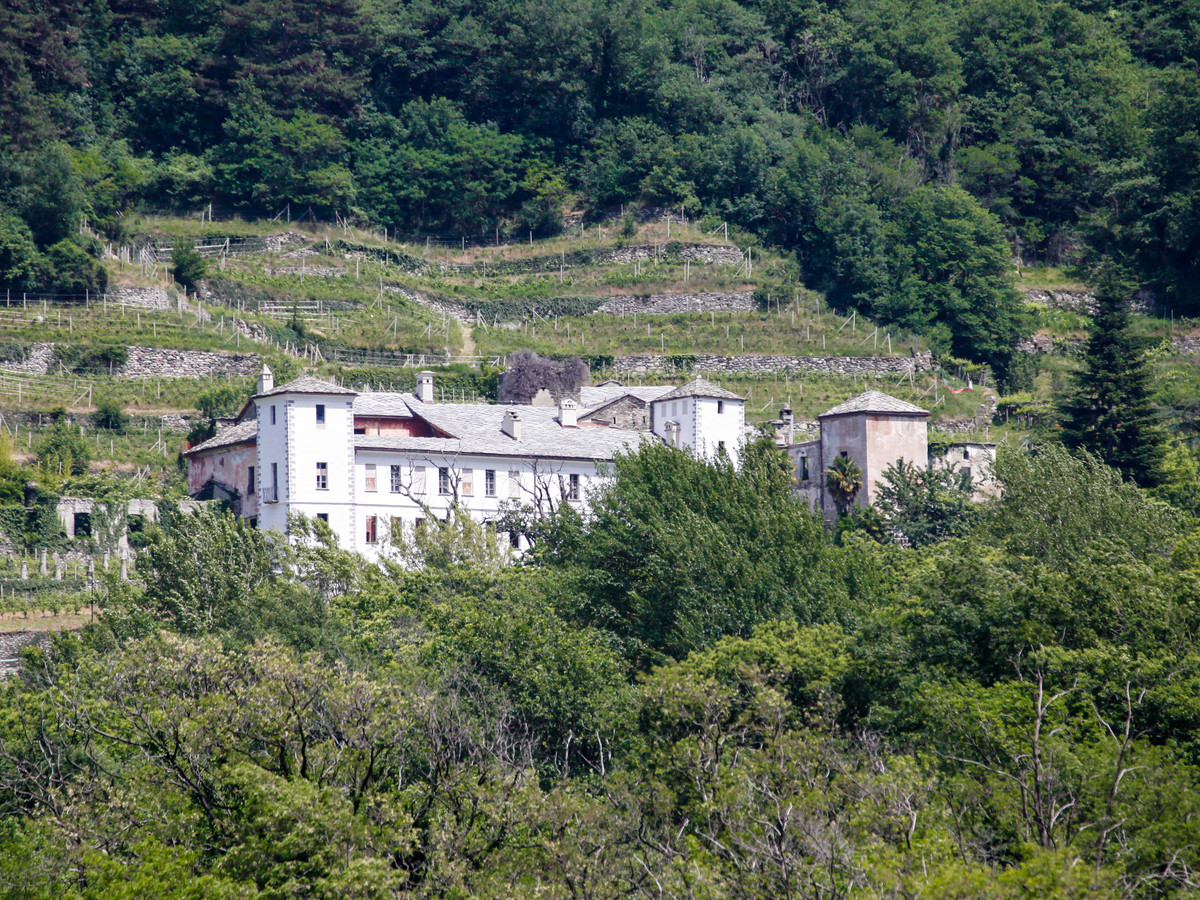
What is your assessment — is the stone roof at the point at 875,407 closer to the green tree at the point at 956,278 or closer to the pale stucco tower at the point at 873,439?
the pale stucco tower at the point at 873,439

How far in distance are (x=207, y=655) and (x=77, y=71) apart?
81.7 meters

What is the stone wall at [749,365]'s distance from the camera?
78.7m

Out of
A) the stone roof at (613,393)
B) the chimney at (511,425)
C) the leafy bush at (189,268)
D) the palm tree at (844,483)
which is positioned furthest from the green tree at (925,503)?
the leafy bush at (189,268)

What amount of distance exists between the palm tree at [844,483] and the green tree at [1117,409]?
767cm

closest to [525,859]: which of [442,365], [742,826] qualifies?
[742,826]

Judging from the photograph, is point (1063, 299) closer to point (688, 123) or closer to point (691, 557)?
point (688, 123)

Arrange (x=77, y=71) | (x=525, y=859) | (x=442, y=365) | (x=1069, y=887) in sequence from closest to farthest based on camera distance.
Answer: (x=1069, y=887) → (x=525, y=859) → (x=442, y=365) → (x=77, y=71)

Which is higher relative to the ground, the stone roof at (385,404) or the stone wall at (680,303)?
the stone wall at (680,303)

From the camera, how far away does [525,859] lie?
1025 inches

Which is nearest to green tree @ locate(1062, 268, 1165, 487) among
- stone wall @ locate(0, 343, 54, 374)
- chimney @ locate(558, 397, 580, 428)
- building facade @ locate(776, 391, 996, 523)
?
building facade @ locate(776, 391, 996, 523)

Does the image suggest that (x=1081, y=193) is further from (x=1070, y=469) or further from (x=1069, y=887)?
(x=1069, y=887)

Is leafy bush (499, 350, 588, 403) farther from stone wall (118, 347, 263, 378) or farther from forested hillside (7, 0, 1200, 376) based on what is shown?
forested hillside (7, 0, 1200, 376)

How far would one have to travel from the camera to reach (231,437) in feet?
201

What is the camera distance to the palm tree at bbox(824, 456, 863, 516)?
5869cm
